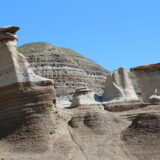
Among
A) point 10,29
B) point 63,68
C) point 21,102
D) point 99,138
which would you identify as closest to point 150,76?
point 99,138

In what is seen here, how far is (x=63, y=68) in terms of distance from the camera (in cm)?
9919

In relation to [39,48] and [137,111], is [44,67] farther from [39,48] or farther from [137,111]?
[137,111]

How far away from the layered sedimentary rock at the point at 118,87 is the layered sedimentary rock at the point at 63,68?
46022 mm

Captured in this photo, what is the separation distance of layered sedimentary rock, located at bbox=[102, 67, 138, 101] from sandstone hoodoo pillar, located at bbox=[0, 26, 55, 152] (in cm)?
1462

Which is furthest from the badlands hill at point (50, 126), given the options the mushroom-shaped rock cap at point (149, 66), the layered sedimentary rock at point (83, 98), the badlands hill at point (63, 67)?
the badlands hill at point (63, 67)

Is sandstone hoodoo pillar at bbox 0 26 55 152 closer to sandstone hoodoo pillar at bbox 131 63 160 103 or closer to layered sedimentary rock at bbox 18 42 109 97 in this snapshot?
sandstone hoodoo pillar at bbox 131 63 160 103

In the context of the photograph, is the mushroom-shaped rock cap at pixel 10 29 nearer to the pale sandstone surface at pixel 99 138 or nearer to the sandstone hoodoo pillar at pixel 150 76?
the pale sandstone surface at pixel 99 138

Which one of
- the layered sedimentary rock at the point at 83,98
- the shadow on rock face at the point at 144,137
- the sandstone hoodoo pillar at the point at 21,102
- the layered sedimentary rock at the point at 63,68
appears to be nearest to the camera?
the sandstone hoodoo pillar at the point at 21,102

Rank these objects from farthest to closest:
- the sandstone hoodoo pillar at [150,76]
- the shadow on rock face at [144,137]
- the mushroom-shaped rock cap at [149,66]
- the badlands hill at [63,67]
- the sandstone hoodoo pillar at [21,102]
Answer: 1. the badlands hill at [63,67]
2. the sandstone hoodoo pillar at [150,76]
3. the mushroom-shaped rock cap at [149,66]
4. the shadow on rock face at [144,137]
5. the sandstone hoodoo pillar at [21,102]

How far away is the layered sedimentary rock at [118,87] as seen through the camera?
46050mm

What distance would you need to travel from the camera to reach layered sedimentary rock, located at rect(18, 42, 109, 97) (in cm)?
9569

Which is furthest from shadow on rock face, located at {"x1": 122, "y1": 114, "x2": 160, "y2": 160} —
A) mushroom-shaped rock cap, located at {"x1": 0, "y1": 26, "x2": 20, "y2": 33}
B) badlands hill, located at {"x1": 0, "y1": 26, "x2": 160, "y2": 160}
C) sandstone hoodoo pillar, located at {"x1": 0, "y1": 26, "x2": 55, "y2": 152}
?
mushroom-shaped rock cap, located at {"x1": 0, "y1": 26, "x2": 20, "y2": 33}

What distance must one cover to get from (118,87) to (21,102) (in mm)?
16466

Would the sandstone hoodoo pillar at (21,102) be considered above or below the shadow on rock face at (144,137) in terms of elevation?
above
